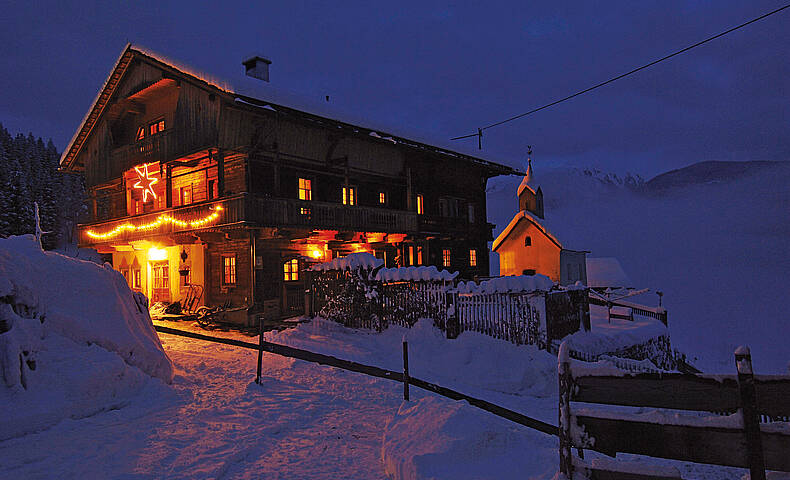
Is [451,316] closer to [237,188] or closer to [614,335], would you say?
[614,335]

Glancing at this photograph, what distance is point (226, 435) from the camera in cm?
612

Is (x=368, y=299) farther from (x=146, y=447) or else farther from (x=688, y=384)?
(x=688, y=384)

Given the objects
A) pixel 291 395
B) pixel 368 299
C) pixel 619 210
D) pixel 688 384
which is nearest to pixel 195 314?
pixel 368 299

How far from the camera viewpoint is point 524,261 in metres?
31.0

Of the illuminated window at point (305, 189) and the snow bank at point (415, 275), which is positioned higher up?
the illuminated window at point (305, 189)

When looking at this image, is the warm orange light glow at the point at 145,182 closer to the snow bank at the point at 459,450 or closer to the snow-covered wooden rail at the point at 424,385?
the snow-covered wooden rail at the point at 424,385

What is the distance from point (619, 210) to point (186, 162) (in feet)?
516

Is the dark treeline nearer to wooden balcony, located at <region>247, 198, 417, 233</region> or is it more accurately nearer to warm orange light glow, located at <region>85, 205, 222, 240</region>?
warm orange light glow, located at <region>85, 205, 222, 240</region>

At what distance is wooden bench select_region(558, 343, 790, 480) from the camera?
2939mm

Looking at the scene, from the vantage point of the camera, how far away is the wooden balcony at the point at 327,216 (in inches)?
679

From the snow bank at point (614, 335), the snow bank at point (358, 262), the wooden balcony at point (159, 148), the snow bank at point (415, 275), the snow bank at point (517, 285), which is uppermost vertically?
the wooden balcony at point (159, 148)

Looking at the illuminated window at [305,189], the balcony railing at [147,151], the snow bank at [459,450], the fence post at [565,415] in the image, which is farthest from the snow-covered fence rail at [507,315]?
the balcony railing at [147,151]

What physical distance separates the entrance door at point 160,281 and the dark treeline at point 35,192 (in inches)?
1407

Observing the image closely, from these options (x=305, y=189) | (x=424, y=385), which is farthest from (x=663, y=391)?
(x=305, y=189)
